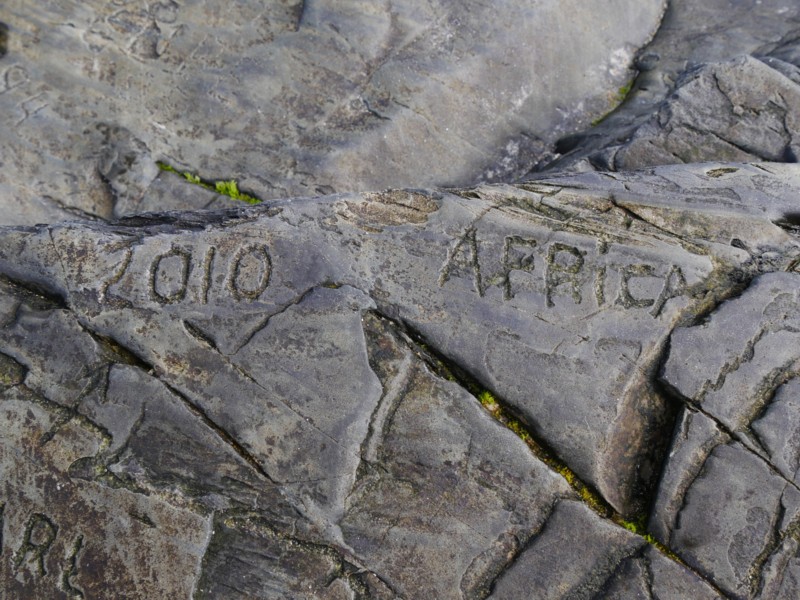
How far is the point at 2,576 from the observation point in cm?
320

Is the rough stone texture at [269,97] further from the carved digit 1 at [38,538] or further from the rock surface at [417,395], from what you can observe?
the carved digit 1 at [38,538]

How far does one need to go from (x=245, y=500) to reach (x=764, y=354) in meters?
2.37

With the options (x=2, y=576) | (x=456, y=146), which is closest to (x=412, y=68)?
(x=456, y=146)

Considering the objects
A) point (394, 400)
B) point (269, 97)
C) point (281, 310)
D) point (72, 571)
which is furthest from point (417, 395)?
point (269, 97)

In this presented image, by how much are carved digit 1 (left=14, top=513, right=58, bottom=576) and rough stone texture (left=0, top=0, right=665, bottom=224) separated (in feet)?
8.73

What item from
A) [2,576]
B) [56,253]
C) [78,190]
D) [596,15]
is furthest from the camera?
[596,15]

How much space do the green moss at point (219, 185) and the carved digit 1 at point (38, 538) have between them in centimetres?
272

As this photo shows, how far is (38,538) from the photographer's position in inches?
127

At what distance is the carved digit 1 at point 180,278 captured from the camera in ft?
11.3

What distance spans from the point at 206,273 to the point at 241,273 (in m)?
0.17

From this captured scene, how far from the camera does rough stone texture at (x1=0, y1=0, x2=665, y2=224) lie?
5359 millimetres

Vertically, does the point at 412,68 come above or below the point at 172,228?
above

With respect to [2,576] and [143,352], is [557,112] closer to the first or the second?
[143,352]

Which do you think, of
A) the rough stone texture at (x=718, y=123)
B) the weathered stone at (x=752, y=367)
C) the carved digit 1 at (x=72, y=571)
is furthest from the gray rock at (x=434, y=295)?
the rough stone texture at (x=718, y=123)
